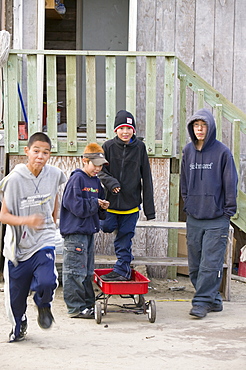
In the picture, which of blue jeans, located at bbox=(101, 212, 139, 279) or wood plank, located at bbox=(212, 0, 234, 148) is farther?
wood plank, located at bbox=(212, 0, 234, 148)

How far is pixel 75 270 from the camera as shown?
5949 millimetres

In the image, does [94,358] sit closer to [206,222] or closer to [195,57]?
[206,222]

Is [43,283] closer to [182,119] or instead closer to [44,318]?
[44,318]

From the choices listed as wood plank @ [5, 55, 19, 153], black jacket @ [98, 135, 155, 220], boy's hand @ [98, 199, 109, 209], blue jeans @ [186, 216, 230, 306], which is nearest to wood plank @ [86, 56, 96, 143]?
wood plank @ [5, 55, 19, 153]

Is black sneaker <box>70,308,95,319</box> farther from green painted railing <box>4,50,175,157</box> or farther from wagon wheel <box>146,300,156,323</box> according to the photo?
green painted railing <box>4,50,175,157</box>

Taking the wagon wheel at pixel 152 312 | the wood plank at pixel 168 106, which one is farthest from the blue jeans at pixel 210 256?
the wood plank at pixel 168 106

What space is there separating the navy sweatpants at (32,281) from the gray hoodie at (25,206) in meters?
0.07

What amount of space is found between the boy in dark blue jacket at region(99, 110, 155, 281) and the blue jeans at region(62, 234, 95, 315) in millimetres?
443

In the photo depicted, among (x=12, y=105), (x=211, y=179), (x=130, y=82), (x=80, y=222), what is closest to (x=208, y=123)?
(x=211, y=179)

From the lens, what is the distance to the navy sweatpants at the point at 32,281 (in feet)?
15.3

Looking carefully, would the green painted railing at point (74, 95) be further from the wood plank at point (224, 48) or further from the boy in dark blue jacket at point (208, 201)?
the boy in dark blue jacket at point (208, 201)

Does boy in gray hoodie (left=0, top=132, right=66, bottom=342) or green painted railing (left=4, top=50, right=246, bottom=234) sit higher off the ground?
green painted railing (left=4, top=50, right=246, bottom=234)

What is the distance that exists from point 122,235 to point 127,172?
2.24 ft

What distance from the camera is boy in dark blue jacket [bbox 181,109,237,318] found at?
6152mm
